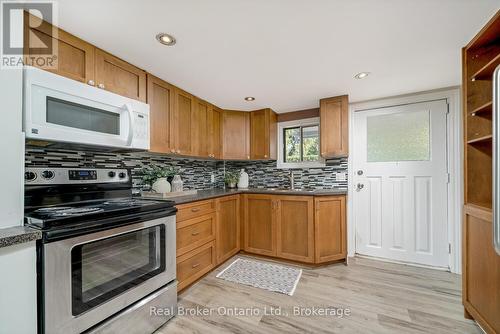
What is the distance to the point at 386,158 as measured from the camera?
108 inches

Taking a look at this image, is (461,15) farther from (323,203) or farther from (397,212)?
(397,212)

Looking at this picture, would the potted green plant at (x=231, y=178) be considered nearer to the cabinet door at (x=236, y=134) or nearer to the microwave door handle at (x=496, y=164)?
the cabinet door at (x=236, y=134)

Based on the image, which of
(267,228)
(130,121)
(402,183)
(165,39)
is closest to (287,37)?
(165,39)

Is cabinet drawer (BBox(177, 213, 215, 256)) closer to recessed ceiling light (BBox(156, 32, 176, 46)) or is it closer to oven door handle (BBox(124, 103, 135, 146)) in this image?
oven door handle (BBox(124, 103, 135, 146))

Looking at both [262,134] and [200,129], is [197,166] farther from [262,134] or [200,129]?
[262,134]

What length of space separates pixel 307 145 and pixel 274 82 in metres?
1.32

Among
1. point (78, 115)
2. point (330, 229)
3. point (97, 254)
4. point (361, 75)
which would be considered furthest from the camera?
point (330, 229)

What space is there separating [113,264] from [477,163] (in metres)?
2.72

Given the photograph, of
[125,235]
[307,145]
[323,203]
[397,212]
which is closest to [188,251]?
[125,235]

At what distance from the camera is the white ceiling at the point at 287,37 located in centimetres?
123

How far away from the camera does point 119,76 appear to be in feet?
5.78

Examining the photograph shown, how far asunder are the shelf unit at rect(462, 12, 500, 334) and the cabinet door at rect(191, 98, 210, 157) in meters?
2.55

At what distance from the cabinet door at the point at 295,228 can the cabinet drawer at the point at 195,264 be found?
0.88 m

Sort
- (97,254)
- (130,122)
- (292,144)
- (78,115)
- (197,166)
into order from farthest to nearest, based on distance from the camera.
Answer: (292,144) → (197,166) → (130,122) → (78,115) → (97,254)
